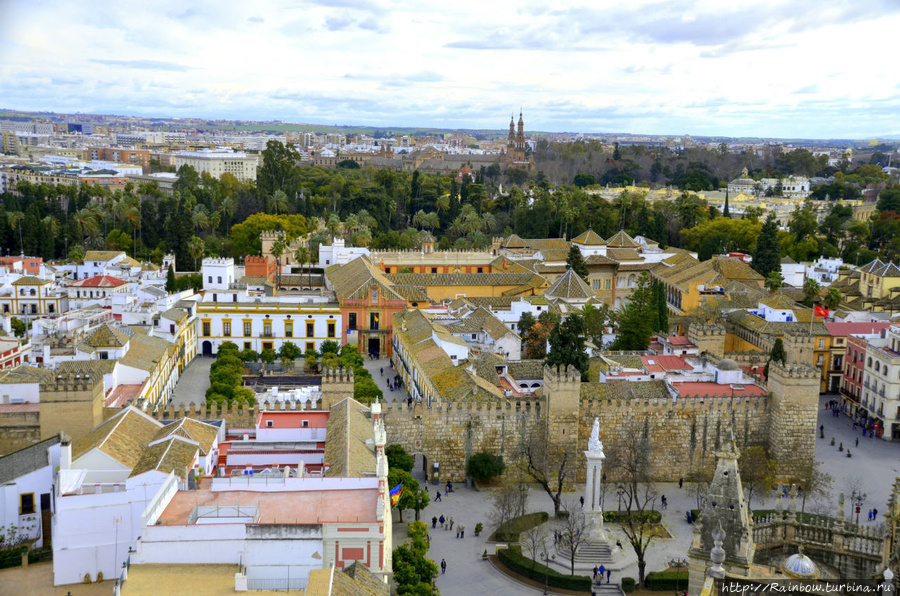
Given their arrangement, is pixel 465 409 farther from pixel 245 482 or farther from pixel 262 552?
pixel 262 552

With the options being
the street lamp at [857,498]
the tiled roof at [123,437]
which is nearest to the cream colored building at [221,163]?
the tiled roof at [123,437]

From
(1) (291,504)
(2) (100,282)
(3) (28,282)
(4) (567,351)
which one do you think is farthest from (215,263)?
(1) (291,504)

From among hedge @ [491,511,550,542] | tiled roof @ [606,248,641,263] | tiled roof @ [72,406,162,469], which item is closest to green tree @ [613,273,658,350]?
hedge @ [491,511,550,542]

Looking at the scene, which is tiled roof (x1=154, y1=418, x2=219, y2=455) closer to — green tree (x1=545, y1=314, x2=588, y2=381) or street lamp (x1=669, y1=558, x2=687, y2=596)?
street lamp (x1=669, y1=558, x2=687, y2=596)

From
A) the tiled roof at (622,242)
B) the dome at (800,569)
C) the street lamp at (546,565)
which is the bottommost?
the street lamp at (546,565)

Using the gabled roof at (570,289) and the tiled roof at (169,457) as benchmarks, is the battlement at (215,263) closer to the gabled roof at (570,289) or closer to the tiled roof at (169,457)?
the gabled roof at (570,289)

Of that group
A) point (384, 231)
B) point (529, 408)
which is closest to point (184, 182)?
point (384, 231)

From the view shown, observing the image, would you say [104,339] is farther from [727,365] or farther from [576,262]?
[576,262]
